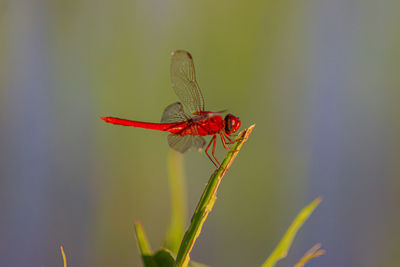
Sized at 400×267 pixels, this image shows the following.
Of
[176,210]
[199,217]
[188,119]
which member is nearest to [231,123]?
[188,119]

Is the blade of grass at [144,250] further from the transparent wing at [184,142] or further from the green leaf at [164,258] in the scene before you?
the transparent wing at [184,142]

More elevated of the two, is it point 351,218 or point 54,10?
point 54,10

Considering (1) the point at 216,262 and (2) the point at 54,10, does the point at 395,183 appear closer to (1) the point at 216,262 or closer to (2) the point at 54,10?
(1) the point at 216,262

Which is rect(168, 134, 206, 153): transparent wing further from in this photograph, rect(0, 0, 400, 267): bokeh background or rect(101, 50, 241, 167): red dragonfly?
rect(0, 0, 400, 267): bokeh background

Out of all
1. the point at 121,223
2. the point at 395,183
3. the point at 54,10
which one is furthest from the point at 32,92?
the point at 395,183

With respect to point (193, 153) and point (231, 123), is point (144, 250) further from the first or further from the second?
point (193, 153)

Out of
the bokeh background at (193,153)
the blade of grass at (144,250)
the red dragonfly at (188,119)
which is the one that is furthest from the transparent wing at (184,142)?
the bokeh background at (193,153)
